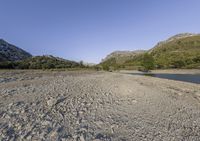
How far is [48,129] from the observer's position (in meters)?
7.52

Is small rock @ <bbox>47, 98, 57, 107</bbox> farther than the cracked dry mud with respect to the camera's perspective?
Yes

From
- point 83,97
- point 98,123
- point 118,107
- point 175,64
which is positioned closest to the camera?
point 98,123

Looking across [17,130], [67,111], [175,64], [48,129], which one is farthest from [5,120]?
[175,64]

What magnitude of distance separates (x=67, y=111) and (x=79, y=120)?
1.32 m

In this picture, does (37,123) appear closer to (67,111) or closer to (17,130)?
(17,130)

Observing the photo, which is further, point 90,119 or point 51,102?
point 51,102

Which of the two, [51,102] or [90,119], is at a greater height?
[51,102]

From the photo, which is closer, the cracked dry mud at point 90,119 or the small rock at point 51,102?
the cracked dry mud at point 90,119

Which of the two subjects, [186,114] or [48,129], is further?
[186,114]

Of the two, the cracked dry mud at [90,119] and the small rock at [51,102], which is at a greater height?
the small rock at [51,102]

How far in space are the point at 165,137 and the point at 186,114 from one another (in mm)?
4884

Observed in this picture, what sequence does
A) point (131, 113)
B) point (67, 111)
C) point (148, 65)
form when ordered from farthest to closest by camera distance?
point (148, 65)
point (131, 113)
point (67, 111)

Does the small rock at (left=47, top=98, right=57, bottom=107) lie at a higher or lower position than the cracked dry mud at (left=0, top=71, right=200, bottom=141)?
higher

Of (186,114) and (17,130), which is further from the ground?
(17,130)
